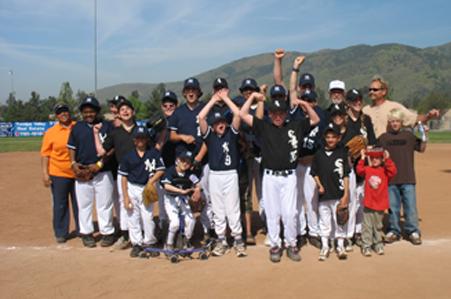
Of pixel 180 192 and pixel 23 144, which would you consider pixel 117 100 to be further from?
pixel 23 144

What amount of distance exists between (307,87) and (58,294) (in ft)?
13.4

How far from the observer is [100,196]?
550 cm

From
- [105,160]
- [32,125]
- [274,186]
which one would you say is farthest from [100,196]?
[32,125]

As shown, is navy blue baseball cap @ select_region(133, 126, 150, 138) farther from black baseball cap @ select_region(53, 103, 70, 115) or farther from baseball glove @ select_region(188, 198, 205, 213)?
black baseball cap @ select_region(53, 103, 70, 115)

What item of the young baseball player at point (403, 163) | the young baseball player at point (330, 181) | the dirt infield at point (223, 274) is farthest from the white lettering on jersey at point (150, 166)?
the young baseball player at point (403, 163)

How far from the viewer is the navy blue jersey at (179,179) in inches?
200

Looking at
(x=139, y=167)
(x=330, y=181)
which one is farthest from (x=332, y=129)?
(x=139, y=167)

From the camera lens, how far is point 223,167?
5.00 metres

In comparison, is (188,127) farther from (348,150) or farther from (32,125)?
(32,125)

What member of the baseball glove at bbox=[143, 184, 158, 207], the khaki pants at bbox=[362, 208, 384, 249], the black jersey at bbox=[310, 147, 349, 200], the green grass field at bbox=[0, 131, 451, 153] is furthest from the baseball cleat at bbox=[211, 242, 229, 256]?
the green grass field at bbox=[0, 131, 451, 153]

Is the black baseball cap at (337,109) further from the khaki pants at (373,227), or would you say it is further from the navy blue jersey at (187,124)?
the navy blue jersey at (187,124)

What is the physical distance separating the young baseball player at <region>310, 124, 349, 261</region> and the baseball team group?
13 millimetres

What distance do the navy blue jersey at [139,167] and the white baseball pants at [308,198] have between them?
1903mm

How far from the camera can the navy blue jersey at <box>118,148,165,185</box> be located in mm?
5113
